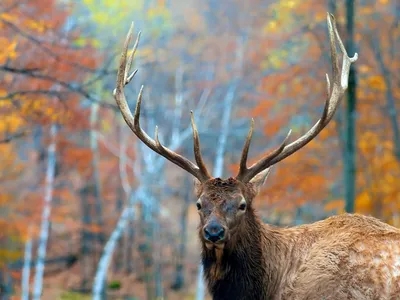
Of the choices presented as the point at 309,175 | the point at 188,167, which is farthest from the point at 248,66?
the point at 188,167

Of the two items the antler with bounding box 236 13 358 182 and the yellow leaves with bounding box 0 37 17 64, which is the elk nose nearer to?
the antler with bounding box 236 13 358 182

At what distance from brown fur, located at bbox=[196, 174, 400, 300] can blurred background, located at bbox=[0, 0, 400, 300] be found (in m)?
5.90

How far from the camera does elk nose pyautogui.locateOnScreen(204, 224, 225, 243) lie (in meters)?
5.28

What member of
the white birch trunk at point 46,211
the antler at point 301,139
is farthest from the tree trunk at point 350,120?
the white birch trunk at point 46,211

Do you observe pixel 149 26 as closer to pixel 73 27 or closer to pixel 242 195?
pixel 73 27

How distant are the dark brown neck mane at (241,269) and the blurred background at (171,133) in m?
5.95

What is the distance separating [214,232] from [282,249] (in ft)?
2.95

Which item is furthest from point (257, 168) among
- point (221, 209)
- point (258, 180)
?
point (221, 209)

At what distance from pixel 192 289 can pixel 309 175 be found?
32.2ft

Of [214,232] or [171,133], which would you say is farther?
[171,133]

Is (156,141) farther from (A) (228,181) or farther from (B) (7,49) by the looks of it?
(B) (7,49)

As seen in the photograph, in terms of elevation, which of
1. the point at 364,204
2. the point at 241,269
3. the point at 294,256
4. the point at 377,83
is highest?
the point at 377,83

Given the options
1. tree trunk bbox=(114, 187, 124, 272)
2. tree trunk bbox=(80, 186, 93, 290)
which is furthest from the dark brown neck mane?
tree trunk bbox=(114, 187, 124, 272)

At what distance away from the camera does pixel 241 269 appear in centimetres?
571
